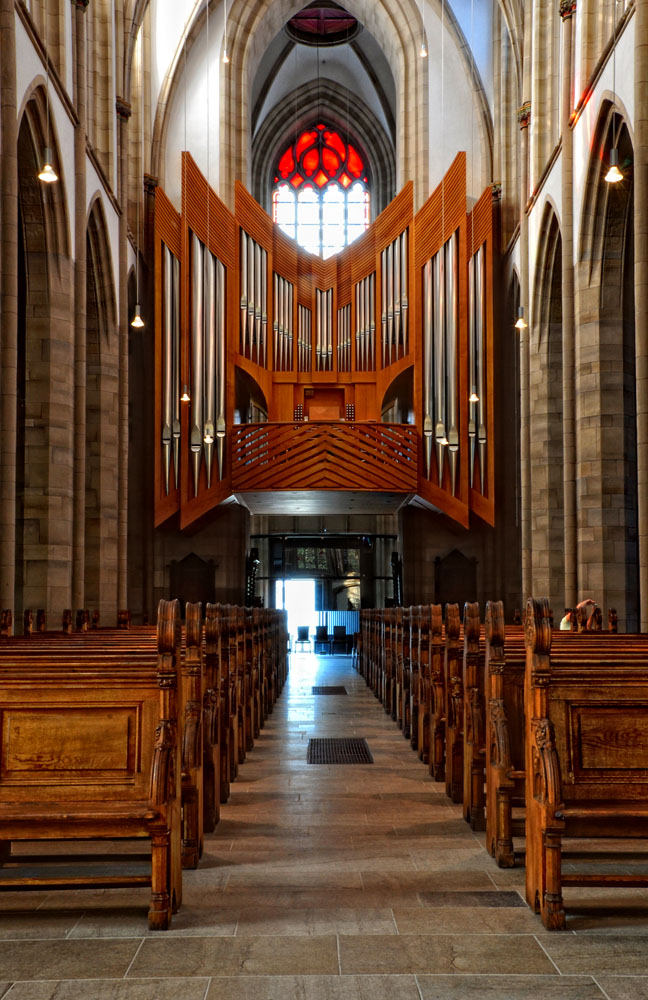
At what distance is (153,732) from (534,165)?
14.1 metres

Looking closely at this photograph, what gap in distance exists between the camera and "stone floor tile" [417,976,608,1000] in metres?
3.08

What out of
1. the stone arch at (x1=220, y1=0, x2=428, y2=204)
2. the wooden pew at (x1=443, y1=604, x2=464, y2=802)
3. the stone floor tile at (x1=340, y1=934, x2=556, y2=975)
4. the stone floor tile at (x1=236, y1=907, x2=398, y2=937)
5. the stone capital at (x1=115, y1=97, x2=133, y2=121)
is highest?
the stone arch at (x1=220, y1=0, x2=428, y2=204)

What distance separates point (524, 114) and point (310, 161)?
12.9 meters

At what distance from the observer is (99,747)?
3941 mm

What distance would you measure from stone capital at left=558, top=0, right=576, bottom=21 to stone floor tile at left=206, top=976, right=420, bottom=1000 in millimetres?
13384

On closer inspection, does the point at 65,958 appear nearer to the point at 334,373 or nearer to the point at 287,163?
the point at 334,373

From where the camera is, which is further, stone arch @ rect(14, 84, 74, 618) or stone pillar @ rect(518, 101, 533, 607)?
stone pillar @ rect(518, 101, 533, 607)

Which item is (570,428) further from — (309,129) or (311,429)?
(309,129)

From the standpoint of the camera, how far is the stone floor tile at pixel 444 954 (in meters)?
3.33

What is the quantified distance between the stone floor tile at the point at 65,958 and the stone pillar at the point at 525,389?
13.1 m

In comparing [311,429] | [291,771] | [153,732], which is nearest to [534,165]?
[311,429]

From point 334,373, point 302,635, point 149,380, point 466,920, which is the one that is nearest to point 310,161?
point 334,373

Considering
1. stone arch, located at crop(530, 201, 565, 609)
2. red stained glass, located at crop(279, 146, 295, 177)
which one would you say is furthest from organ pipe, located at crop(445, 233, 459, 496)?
red stained glass, located at crop(279, 146, 295, 177)

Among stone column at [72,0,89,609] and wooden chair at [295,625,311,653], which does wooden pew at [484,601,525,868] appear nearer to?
stone column at [72,0,89,609]
